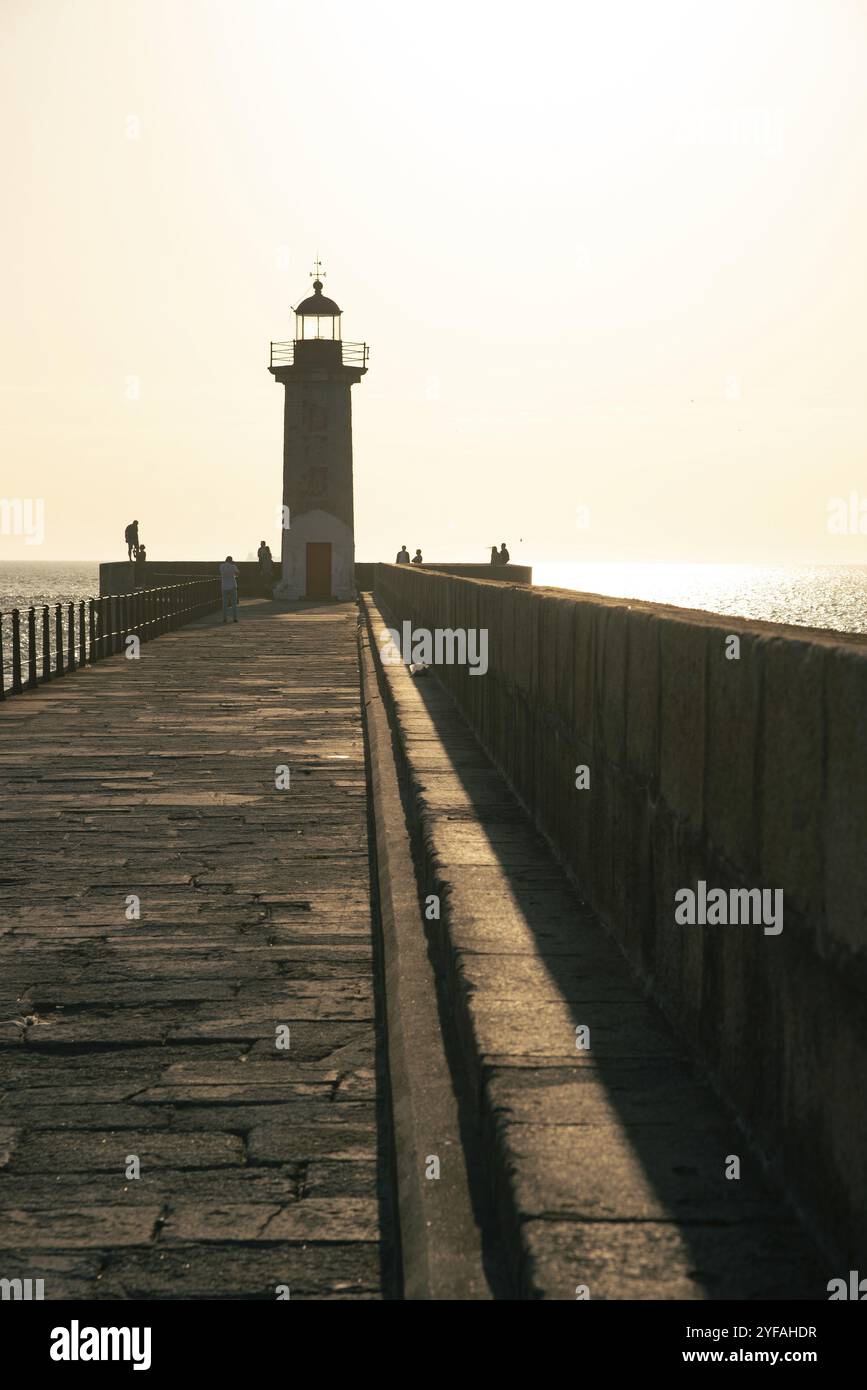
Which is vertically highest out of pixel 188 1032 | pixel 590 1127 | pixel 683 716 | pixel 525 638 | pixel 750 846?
pixel 525 638

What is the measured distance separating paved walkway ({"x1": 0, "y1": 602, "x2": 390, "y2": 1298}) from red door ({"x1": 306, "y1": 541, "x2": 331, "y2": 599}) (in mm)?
38685

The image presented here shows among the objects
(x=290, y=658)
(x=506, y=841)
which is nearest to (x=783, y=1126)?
(x=506, y=841)

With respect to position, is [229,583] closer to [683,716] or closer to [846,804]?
[683,716]

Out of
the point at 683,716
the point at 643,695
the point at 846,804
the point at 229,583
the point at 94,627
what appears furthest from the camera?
the point at 229,583

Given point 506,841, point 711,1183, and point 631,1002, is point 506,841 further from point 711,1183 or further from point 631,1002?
point 711,1183

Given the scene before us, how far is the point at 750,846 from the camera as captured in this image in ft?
11.3

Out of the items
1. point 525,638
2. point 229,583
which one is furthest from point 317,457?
point 525,638

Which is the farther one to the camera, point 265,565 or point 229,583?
point 265,565

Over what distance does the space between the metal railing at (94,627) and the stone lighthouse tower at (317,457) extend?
1176 cm

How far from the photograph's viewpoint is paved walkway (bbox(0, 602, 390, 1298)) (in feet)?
11.7

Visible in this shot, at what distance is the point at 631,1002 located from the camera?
443cm

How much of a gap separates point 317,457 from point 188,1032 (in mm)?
45462

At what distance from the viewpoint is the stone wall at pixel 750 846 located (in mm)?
2814

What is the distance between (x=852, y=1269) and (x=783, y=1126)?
17.6 inches
